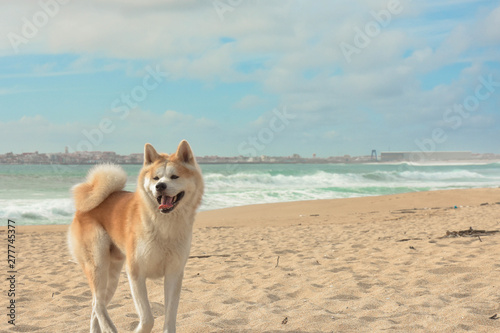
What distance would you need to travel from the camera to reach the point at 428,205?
619 inches

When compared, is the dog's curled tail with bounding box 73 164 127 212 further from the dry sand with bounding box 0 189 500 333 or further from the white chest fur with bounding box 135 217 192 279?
the dry sand with bounding box 0 189 500 333

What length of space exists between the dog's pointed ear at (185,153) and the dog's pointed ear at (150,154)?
183 mm

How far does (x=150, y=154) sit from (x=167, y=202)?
44 centimetres

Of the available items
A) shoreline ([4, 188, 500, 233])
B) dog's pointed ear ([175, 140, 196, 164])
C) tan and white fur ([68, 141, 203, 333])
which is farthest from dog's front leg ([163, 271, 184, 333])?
shoreline ([4, 188, 500, 233])

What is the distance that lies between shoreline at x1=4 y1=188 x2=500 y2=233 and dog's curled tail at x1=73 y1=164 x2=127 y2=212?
8349 millimetres

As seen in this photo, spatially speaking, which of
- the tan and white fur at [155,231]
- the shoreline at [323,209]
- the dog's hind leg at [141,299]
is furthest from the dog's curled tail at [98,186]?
the shoreline at [323,209]

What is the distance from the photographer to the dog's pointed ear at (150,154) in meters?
3.34

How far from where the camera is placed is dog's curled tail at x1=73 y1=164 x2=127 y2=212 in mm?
3811

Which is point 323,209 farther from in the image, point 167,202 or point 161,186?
point 161,186

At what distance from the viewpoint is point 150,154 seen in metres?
3.35

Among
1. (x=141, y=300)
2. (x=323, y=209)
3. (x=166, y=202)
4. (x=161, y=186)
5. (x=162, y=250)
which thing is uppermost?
(x=161, y=186)

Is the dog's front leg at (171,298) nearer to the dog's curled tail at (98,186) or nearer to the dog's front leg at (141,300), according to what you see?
the dog's front leg at (141,300)

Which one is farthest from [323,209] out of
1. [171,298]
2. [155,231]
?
[155,231]

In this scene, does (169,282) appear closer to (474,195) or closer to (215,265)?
(215,265)
